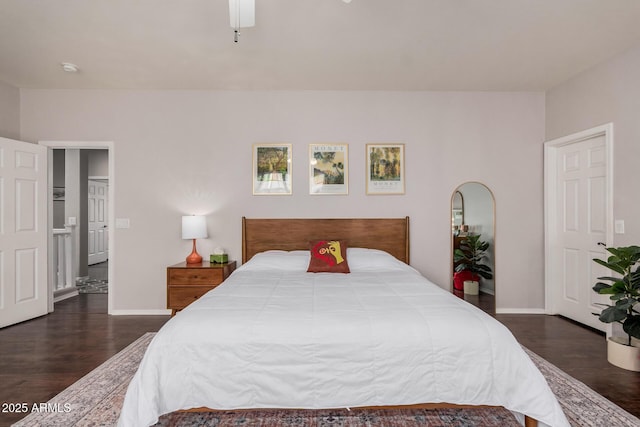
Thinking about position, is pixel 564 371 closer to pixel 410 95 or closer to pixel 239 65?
pixel 410 95

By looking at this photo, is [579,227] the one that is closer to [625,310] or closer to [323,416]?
[625,310]

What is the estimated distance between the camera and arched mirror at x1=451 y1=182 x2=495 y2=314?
13.7ft

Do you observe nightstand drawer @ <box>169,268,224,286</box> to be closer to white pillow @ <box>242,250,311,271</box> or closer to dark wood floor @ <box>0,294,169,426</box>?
white pillow @ <box>242,250,311,271</box>

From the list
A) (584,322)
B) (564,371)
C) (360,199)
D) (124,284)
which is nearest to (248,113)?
(360,199)

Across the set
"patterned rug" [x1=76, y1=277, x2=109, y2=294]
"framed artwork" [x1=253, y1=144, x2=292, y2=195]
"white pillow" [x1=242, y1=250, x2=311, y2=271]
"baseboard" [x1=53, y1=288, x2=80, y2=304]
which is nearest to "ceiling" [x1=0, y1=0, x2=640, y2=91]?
"framed artwork" [x1=253, y1=144, x2=292, y2=195]

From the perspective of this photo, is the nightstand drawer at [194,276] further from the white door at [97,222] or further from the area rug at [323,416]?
the white door at [97,222]

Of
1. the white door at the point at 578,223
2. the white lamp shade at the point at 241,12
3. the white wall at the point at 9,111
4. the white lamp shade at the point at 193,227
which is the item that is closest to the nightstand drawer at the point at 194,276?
the white lamp shade at the point at 193,227

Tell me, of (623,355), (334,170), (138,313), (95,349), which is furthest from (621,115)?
(138,313)

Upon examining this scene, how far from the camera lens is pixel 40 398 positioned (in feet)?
7.21

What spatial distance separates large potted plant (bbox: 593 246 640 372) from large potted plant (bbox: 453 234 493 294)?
1423 mm

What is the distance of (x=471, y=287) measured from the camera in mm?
4203

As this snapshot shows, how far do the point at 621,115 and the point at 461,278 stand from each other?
223 centimetres

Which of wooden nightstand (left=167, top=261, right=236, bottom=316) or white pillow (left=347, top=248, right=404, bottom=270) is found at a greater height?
white pillow (left=347, top=248, right=404, bottom=270)

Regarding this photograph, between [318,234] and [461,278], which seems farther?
[461,278]
